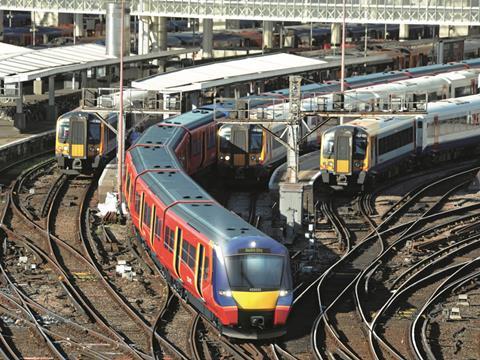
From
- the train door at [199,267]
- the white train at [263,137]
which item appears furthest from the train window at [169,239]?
the white train at [263,137]

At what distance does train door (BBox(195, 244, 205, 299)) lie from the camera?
33.2 metres

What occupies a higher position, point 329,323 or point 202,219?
point 202,219

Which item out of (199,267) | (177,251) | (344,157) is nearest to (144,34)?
(344,157)

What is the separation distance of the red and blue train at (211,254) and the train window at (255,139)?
10.4 meters

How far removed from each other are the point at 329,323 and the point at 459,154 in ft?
106

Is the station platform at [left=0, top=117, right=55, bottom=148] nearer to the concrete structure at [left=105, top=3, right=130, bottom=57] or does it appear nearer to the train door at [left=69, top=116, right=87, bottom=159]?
the train door at [left=69, top=116, right=87, bottom=159]

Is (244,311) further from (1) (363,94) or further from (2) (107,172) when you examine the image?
(1) (363,94)

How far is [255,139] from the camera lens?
177 feet

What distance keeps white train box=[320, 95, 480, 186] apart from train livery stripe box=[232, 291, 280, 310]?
69.7 feet

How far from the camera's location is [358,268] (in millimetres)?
41250

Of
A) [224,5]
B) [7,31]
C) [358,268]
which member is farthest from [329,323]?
[7,31]

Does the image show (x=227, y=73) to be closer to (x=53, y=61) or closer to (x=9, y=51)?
(x=53, y=61)

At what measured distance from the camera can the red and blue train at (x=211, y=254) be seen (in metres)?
31.8

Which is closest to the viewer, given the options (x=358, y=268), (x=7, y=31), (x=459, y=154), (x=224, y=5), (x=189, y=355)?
(x=189, y=355)
